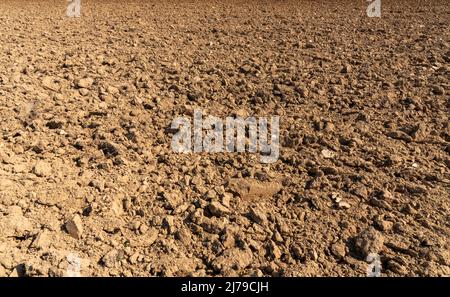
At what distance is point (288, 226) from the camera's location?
269 cm

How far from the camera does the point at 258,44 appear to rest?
498 cm

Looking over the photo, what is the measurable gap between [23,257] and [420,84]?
3.78 m

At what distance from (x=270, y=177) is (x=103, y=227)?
1218 millimetres

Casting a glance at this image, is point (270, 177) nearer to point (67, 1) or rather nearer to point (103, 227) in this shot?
point (103, 227)

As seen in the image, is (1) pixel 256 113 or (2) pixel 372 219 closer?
(2) pixel 372 219

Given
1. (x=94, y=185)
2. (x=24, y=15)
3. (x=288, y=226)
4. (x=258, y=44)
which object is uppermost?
(x=24, y=15)

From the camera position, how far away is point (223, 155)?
10.7 ft

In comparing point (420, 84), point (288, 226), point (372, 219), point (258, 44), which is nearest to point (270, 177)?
point (288, 226)

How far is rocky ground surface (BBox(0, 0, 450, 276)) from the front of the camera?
2527mm

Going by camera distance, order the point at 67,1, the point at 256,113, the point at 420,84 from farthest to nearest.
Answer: the point at 67,1 → the point at 420,84 → the point at 256,113

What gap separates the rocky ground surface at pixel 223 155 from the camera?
253 centimetres
